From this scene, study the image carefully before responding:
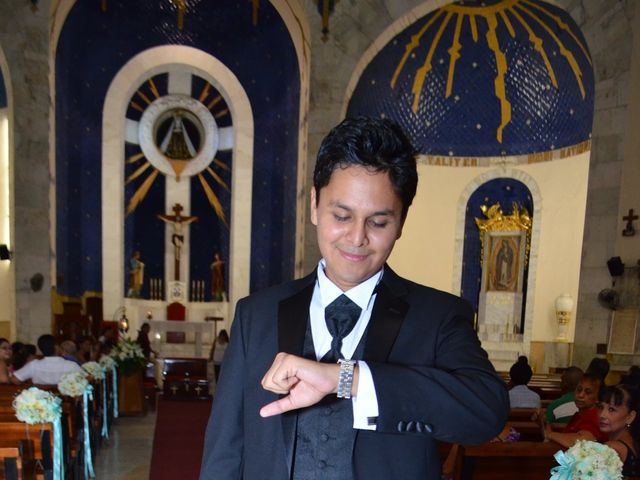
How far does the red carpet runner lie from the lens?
15.1 feet

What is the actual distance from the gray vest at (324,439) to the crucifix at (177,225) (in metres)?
13.3

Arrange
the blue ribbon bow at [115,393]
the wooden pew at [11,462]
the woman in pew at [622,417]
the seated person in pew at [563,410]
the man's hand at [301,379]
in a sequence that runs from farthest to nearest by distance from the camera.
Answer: the blue ribbon bow at [115,393] → the seated person in pew at [563,410] → the woman in pew at [622,417] → the wooden pew at [11,462] → the man's hand at [301,379]

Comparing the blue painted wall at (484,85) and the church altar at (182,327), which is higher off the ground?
the blue painted wall at (484,85)

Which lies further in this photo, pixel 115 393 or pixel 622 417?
pixel 115 393

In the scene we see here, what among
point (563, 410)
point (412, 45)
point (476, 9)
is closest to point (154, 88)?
point (412, 45)

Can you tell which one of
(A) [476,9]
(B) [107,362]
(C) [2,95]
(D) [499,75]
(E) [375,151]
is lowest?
(B) [107,362]

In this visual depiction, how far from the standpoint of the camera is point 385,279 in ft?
3.90

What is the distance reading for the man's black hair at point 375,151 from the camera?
105 centimetres

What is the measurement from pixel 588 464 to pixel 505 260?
10.1m

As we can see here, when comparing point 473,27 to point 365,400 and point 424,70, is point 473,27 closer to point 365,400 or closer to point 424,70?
point 424,70

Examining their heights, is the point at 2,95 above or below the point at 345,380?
above

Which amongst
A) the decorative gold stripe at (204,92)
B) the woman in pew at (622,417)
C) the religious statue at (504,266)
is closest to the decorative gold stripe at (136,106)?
the decorative gold stripe at (204,92)

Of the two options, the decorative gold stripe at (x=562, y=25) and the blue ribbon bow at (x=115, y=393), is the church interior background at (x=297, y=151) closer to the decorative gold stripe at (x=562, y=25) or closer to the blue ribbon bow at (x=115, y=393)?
the decorative gold stripe at (x=562, y=25)

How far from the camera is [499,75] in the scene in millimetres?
10586
